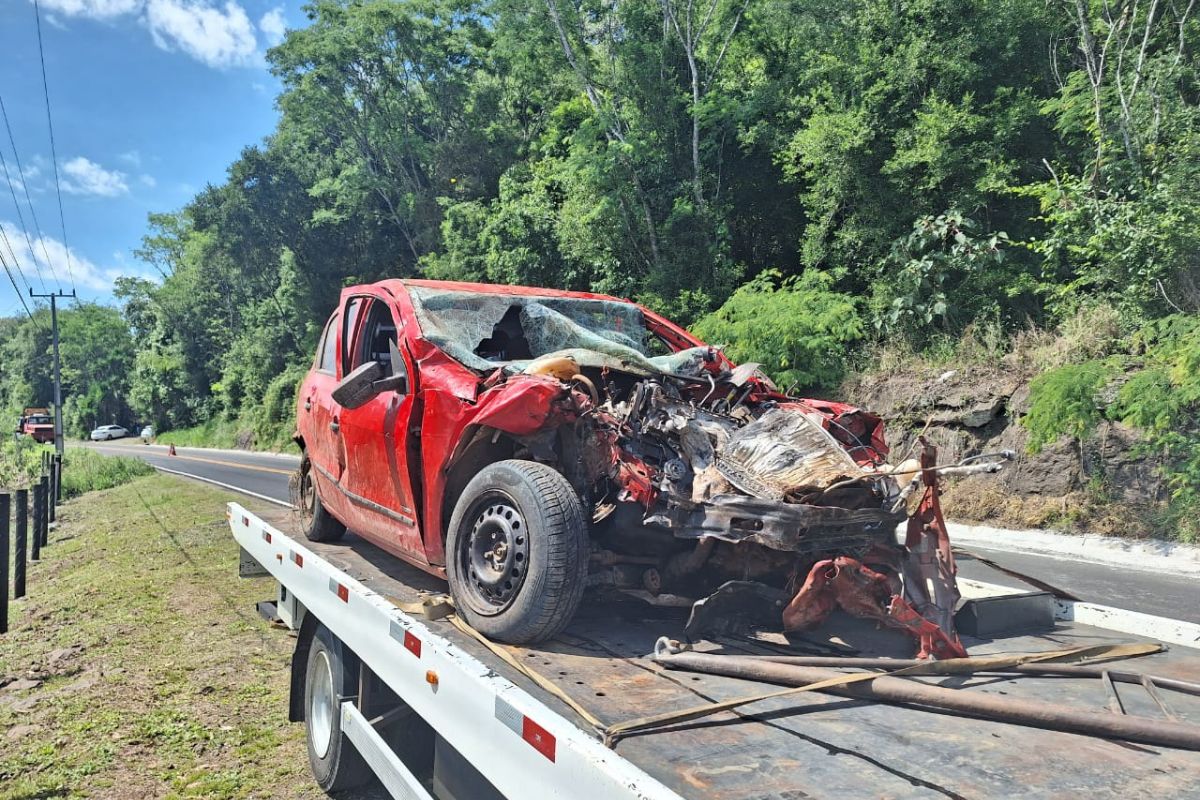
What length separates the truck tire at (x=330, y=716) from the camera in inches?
137

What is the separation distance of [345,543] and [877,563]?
11.4ft

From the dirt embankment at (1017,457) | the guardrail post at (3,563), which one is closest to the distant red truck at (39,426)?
the guardrail post at (3,563)

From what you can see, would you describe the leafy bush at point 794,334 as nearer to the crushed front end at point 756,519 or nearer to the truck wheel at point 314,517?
the truck wheel at point 314,517

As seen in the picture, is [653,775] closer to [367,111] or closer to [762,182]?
[762,182]

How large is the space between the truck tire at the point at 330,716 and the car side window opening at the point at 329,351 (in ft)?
6.42

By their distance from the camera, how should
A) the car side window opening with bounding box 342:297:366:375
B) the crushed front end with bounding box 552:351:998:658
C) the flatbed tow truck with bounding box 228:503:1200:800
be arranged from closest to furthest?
the flatbed tow truck with bounding box 228:503:1200:800 < the crushed front end with bounding box 552:351:998:658 < the car side window opening with bounding box 342:297:366:375

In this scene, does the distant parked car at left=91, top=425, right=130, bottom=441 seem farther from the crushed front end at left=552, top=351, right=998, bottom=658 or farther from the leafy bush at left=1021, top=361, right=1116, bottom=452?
the crushed front end at left=552, top=351, right=998, bottom=658

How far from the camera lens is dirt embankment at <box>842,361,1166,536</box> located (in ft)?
30.3

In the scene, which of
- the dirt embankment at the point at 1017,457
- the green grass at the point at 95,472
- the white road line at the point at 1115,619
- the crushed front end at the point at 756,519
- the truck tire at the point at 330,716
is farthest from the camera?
the green grass at the point at 95,472

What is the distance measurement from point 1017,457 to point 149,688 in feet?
33.9

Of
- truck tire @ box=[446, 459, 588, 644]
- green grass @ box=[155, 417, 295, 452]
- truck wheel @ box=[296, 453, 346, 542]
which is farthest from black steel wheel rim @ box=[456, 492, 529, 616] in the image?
green grass @ box=[155, 417, 295, 452]

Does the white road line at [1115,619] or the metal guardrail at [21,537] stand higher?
the white road line at [1115,619]

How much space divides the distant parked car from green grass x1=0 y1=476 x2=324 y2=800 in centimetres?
6238

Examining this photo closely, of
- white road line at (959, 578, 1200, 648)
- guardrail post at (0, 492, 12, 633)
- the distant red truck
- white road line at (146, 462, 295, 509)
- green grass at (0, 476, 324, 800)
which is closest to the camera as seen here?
white road line at (959, 578, 1200, 648)
